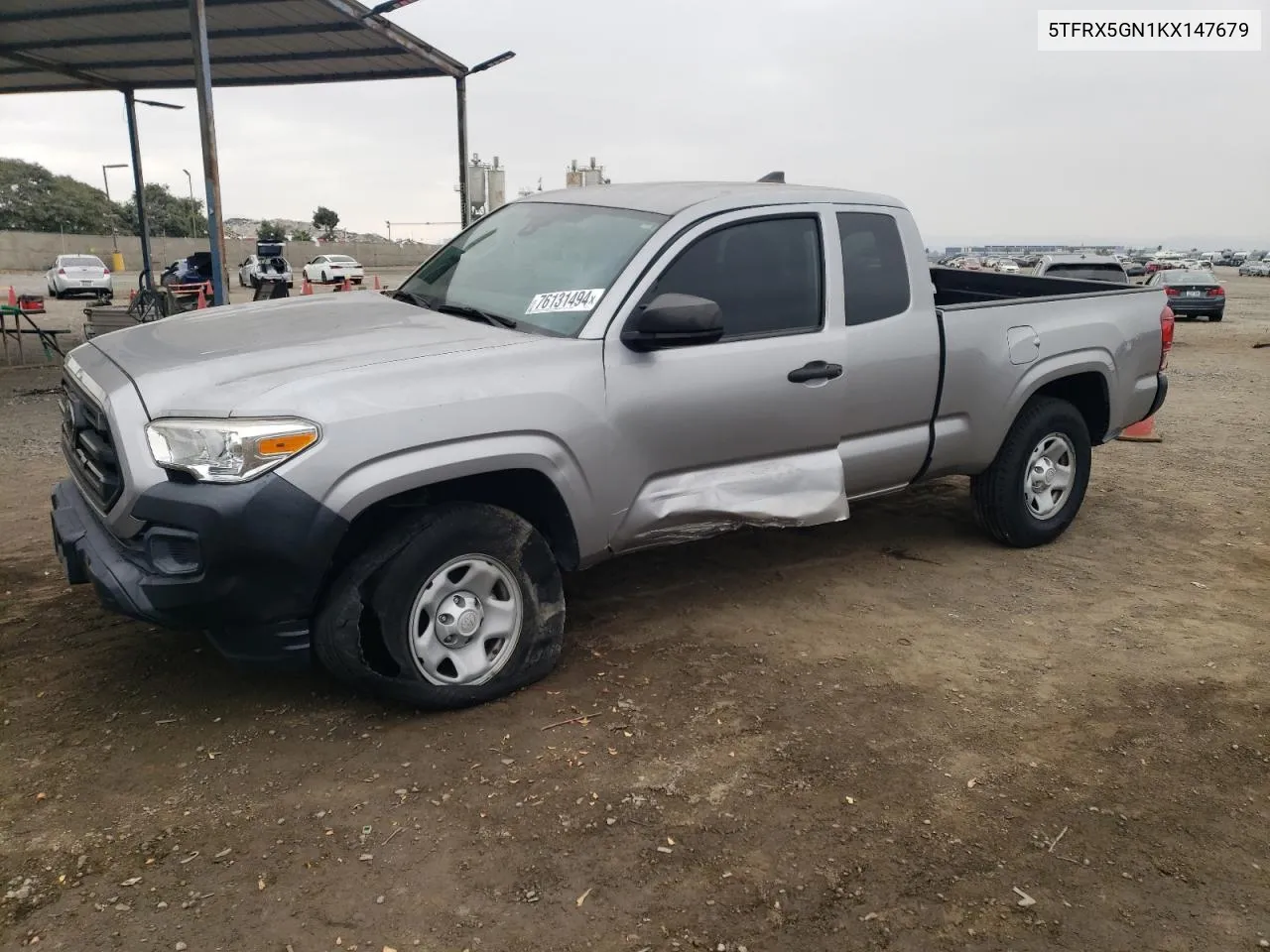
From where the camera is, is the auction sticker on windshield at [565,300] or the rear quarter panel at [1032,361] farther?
the rear quarter panel at [1032,361]

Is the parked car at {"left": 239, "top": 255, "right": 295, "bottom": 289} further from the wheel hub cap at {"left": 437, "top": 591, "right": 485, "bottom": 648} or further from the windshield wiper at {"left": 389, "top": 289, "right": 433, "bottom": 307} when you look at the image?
the wheel hub cap at {"left": 437, "top": 591, "right": 485, "bottom": 648}

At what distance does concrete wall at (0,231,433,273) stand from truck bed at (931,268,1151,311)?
40.7 m

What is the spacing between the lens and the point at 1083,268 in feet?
54.6

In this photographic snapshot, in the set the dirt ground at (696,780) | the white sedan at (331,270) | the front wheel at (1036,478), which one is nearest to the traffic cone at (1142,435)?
the front wheel at (1036,478)

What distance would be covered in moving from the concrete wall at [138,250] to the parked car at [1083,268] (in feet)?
116

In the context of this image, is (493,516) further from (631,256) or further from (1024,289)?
(1024,289)

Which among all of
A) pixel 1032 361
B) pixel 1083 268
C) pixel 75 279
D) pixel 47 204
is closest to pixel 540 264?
pixel 1032 361

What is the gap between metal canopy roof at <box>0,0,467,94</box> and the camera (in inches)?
416

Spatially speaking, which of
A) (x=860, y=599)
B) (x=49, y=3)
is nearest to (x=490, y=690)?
(x=860, y=599)

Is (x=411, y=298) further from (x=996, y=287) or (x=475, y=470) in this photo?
(x=996, y=287)

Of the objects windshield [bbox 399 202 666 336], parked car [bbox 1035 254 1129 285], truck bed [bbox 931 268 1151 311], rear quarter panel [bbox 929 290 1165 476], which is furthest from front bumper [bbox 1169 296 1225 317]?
windshield [bbox 399 202 666 336]

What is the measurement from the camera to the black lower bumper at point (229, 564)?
299 centimetres

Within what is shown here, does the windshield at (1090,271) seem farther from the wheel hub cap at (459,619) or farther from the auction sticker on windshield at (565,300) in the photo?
the wheel hub cap at (459,619)

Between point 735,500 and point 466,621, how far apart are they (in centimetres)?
126
